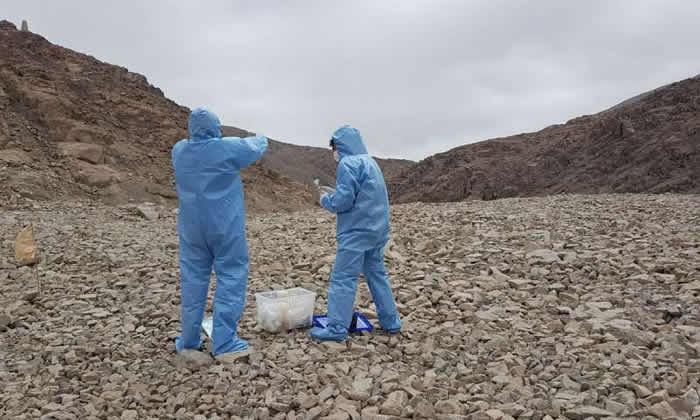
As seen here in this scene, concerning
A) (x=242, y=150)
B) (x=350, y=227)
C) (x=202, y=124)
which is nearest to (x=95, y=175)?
(x=202, y=124)

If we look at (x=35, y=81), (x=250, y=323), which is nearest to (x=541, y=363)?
(x=250, y=323)

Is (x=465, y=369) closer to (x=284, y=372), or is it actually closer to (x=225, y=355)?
(x=284, y=372)

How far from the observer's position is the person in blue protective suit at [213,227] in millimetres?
3707

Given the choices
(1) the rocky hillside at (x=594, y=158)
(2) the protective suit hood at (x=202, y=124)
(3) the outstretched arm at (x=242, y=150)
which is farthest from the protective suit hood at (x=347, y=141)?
(1) the rocky hillside at (x=594, y=158)

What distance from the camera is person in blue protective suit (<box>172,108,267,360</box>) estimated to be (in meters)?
3.71

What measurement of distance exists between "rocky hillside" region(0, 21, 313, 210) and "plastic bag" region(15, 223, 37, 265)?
18.1 feet

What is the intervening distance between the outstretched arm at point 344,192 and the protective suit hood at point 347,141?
0.22 m

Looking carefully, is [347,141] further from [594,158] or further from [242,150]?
[594,158]

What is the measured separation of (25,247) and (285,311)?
11.2 ft

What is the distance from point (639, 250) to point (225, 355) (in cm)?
478

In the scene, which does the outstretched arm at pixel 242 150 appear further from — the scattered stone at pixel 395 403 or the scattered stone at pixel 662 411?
the scattered stone at pixel 662 411

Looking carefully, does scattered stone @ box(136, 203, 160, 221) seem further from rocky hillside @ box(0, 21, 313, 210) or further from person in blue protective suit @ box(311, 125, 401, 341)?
person in blue protective suit @ box(311, 125, 401, 341)

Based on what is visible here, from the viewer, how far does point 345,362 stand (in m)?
3.65

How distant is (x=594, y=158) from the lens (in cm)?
1998
